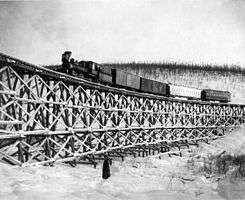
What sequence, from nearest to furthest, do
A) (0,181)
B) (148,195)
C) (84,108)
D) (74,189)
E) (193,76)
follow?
1. (0,181)
2. (74,189)
3. (148,195)
4. (84,108)
5. (193,76)

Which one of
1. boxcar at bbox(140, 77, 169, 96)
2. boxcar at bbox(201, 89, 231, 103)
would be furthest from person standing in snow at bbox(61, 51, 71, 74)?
boxcar at bbox(201, 89, 231, 103)

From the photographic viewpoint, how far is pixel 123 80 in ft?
61.4

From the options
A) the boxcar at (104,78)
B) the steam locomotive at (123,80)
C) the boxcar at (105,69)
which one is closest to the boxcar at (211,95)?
the steam locomotive at (123,80)

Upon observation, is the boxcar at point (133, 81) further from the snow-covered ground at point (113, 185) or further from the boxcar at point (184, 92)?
the snow-covered ground at point (113, 185)

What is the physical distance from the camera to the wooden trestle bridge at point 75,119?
9719mm

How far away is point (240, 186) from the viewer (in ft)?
30.9

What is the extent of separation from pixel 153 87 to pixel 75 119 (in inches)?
402

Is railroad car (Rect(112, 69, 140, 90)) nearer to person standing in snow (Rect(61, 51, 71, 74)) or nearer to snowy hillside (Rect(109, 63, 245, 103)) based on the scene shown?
person standing in snow (Rect(61, 51, 71, 74))

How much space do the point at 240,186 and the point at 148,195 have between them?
127 inches

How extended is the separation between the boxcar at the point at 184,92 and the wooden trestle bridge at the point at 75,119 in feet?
6.13

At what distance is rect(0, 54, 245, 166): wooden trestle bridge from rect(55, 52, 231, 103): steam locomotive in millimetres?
1029

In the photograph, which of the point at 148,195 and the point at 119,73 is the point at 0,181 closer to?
the point at 148,195

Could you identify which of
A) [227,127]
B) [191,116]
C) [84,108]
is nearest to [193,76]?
[227,127]

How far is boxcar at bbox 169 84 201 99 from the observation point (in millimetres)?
24978
